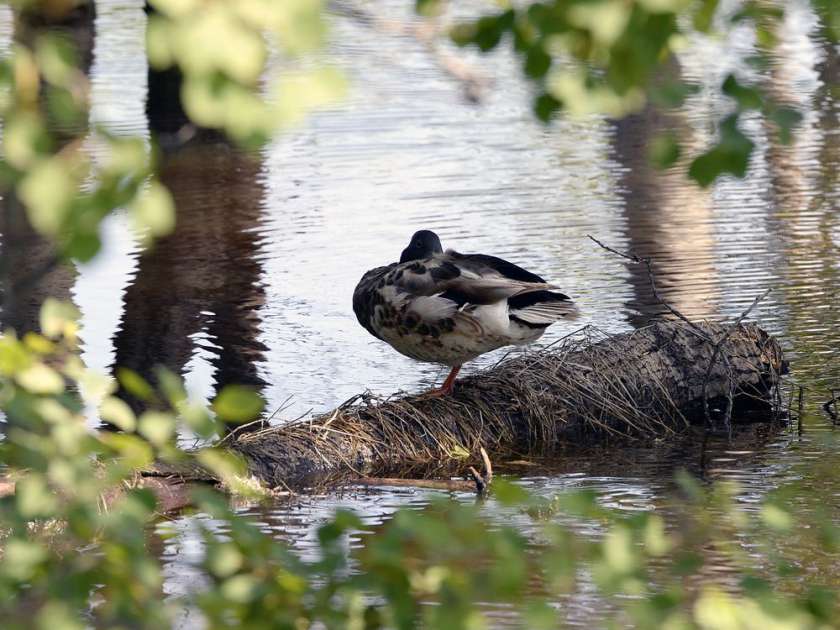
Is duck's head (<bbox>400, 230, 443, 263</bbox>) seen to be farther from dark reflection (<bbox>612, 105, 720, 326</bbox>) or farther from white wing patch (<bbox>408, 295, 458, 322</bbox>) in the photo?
dark reflection (<bbox>612, 105, 720, 326</bbox>)

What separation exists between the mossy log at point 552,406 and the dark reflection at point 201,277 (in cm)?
136

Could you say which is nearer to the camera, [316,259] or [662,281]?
[662,281]

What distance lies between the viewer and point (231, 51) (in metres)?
1.47

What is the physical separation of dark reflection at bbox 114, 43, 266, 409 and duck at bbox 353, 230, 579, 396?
136 cm

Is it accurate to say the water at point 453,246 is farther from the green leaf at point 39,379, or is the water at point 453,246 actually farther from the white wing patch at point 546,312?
the green leaf at point 39,379

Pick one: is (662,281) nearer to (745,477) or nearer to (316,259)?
(316,259)

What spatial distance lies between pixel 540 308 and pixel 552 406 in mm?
795

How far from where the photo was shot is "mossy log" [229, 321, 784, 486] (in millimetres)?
6219

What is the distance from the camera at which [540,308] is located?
604cm

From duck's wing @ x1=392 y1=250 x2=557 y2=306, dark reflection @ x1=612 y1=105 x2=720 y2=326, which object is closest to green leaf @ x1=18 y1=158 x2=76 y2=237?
duck's wing @ x1=392 y1=250 x2=557 y2=306

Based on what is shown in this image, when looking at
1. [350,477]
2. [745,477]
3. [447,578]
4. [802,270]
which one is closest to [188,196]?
[802,270]

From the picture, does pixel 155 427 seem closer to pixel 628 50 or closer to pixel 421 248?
pixel 628 50

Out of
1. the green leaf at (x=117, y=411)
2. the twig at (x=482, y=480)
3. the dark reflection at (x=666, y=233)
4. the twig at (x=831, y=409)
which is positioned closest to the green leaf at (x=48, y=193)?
the green leaf at (x=117, y=411)

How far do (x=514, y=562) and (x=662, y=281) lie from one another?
7.68m
